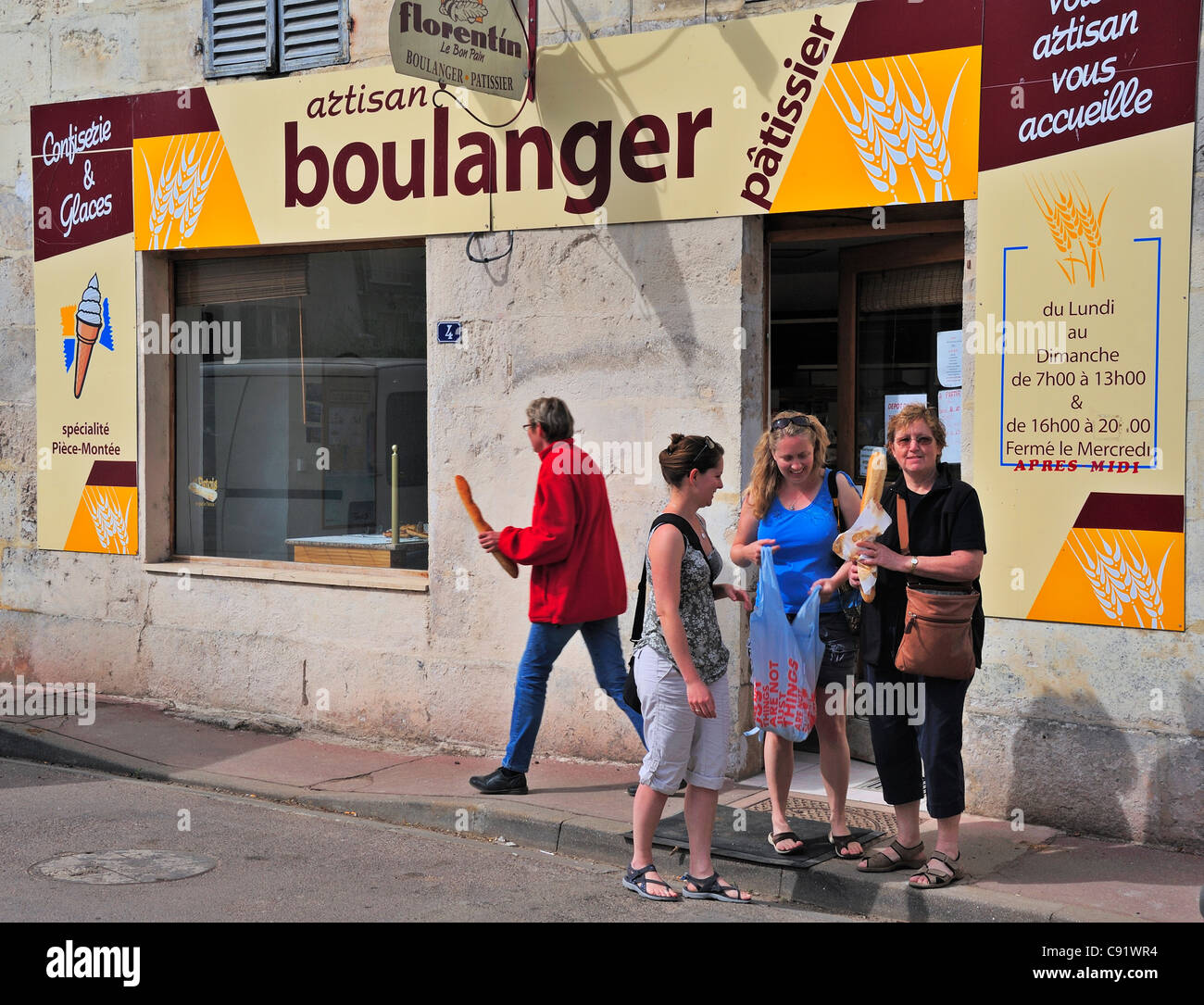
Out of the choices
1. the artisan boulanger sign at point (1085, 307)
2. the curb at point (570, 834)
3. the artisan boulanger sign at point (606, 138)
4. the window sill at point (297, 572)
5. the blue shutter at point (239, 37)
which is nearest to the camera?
the curb at point (570, 834)

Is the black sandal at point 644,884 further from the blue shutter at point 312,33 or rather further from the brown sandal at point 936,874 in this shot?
the blue shutter at point 312,33

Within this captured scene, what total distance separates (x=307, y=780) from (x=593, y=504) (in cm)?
221

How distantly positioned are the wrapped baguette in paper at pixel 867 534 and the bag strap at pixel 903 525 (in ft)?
0.14

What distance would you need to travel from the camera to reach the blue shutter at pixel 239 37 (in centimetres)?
852

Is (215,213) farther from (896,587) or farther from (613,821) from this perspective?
(896,587)

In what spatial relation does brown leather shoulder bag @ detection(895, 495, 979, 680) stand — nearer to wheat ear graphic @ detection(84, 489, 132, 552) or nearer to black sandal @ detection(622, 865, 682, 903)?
black sandal @ detection(622, 865, 682, 903)

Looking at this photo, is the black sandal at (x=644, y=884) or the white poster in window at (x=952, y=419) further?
the white poster in window at (x=952, y=419)

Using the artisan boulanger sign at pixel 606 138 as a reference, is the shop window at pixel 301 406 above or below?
below

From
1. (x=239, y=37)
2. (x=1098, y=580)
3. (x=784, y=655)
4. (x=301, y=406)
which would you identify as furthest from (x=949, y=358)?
(x=239, y=37)

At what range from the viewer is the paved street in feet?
17.1

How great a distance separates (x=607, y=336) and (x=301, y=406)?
263 cm

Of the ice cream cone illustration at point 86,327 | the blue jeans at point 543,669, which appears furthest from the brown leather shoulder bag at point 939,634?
the ice cream cone illustration at point 86,327

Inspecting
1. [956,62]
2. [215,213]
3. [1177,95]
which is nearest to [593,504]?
[956,62]

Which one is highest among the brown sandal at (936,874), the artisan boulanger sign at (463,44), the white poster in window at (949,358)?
the artisan boulanger sign at (463,44)
